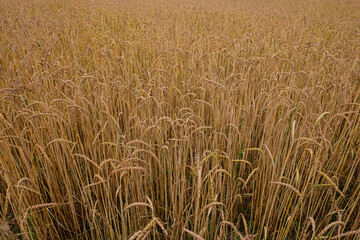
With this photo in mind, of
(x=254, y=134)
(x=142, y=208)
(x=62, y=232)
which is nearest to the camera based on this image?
(x=142, y=208)

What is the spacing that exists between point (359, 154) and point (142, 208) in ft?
3.61

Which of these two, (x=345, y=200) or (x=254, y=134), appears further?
(x=254, y=134)

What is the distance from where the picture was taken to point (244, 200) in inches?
48.1

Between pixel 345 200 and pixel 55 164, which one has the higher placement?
pixel 55 164

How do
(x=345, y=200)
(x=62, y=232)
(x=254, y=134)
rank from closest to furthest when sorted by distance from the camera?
(x=62, y=232)
(x=345, y=200)
(x=254, y=134)

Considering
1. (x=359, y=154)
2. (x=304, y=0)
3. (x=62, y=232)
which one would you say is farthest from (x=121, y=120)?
(x=304, y=0)

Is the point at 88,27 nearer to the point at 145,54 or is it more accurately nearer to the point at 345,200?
the point at 145,54

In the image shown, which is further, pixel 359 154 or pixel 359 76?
pixel 359 76

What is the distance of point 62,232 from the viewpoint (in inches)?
43.9

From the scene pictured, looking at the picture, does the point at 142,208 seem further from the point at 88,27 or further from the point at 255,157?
the point at 88,27

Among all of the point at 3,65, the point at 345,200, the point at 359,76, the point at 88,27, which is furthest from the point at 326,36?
the point at 3,65

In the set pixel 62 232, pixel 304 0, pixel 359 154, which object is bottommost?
pixel 62 232

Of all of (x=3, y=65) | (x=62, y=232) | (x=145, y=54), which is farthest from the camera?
(x=145, y=54)

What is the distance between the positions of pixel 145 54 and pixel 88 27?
5.76ft
